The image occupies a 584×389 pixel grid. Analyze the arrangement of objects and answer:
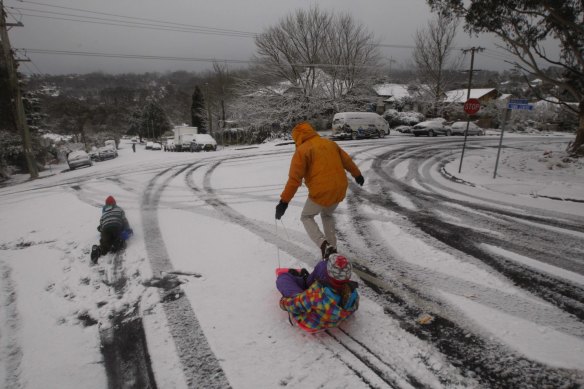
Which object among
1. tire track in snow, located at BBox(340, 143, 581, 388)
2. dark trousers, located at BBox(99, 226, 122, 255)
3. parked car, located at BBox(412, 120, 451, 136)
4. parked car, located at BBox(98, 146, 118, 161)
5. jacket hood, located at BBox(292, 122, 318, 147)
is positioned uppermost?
jacket hood, located at BBox(292, 122, 318, 147)

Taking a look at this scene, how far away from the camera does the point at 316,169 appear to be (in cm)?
377

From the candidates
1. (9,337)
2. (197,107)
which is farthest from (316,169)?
(197,107)

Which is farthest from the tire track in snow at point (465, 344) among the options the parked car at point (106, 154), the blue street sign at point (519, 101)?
the parked car at point (106, 154)

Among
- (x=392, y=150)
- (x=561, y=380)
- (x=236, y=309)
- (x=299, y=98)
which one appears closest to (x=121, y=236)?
(x=236, y=309)

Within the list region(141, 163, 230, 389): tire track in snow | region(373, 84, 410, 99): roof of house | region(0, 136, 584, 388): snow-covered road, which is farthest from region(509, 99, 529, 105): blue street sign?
region(373, 84, 410, 99): roof of house

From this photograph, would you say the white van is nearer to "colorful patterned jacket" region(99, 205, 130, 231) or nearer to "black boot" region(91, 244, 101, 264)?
"colorful patterned jacket" region(99, 205, 130, 231)

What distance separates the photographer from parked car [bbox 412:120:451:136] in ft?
91.7

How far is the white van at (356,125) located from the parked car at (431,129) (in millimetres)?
5186

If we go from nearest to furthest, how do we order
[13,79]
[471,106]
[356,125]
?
[471,106] < [13,79] < [356,125]

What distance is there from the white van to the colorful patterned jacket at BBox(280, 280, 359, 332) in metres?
22.0

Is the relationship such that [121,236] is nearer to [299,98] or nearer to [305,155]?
[305,155]

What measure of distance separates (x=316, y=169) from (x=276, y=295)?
1653mm

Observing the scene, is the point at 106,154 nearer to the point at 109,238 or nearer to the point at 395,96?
the point at 109,238

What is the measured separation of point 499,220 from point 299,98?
26.4 m
